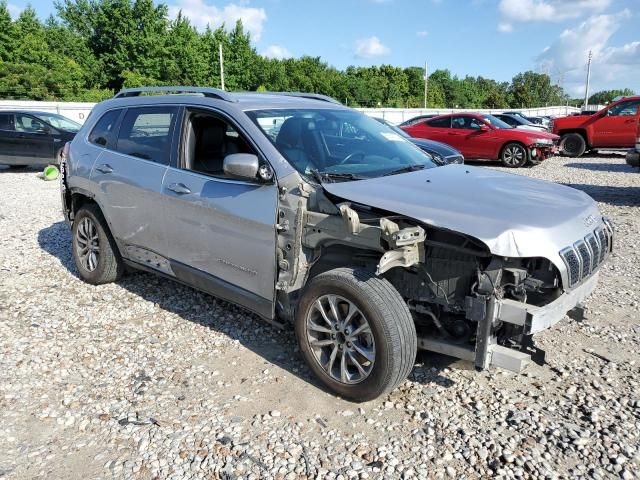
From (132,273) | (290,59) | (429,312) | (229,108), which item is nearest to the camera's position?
(429,312)

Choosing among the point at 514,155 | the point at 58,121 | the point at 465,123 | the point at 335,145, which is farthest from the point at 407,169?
the point at 58,121

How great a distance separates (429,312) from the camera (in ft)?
11.0

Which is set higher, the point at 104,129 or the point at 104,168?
the point at 104,129

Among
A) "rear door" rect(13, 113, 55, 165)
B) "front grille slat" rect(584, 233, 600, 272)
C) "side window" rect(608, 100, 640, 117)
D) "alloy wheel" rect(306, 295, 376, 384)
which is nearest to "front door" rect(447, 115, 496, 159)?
"side window" rect(608, 100, 640, 117)

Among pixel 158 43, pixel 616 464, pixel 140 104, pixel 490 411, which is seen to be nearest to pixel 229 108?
pixel 140 104

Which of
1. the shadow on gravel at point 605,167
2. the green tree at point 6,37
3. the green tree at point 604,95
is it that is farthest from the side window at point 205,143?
the green tree at point 604,95

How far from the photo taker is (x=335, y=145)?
416cm

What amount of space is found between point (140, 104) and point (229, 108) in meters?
1.37

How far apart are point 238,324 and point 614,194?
31.2 ft

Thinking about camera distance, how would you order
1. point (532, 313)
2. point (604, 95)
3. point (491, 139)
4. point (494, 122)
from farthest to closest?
point (604, 95)
point (494, 122)
point (491, 139)
point (532, 313)

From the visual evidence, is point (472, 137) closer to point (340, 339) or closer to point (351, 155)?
point (351, 155)

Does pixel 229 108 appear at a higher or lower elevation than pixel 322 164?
higher

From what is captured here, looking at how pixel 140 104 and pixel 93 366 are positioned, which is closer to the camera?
pixel 93 366

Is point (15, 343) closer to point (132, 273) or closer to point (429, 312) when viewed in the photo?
point (132, 273)
